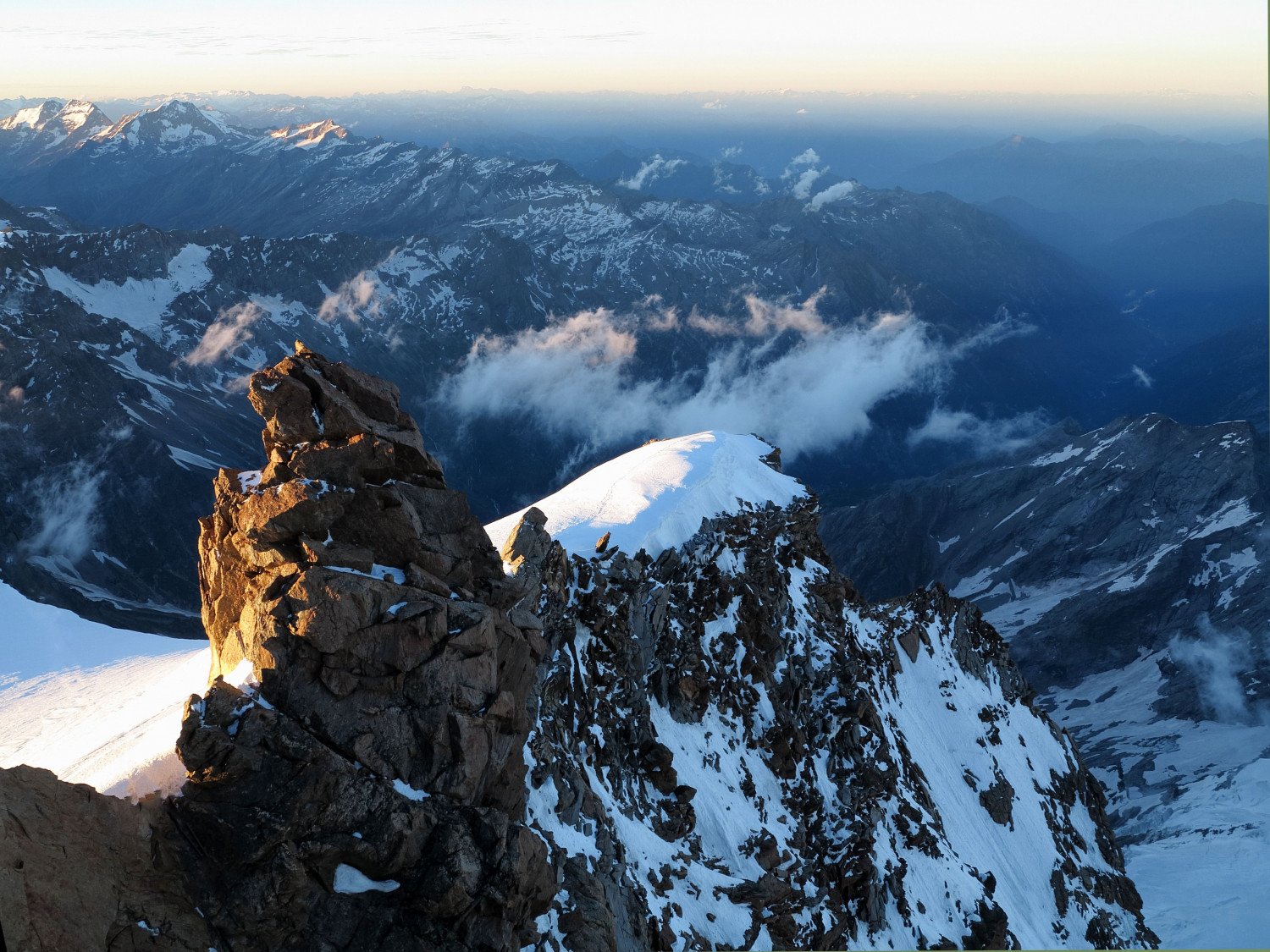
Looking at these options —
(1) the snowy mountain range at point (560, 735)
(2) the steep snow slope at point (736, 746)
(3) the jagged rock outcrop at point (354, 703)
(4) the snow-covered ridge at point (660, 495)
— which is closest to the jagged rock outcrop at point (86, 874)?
(1) the snowy mountain range at point (560, 735)

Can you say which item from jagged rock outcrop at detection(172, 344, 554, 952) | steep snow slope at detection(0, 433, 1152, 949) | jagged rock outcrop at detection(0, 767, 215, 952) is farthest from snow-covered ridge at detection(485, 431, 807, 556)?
jagged rock outcrop at detection(0, 767, 215, 952)

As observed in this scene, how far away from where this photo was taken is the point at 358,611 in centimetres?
2466

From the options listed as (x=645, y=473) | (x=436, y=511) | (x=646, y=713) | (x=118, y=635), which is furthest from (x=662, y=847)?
(x=118, y=635)

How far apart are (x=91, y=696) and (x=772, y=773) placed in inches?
1442

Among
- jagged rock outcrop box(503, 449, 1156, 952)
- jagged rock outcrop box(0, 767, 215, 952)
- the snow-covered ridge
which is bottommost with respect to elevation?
jagged rock outcrop box(503, 449, 1156, 952)

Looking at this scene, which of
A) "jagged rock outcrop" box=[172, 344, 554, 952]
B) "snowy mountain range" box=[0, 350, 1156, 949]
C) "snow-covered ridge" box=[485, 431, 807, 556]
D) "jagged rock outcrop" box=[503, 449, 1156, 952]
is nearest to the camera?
"jagged rock outcrop" box=[172, 344, 554, 952]

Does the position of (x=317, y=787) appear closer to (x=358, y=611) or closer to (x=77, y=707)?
(x=358, y=611)

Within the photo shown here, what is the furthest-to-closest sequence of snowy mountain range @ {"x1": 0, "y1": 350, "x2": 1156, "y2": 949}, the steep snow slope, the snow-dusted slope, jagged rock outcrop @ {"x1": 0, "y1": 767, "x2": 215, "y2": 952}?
the steep snow slope, the snow-dusted slope, snowy mountain range @ {"x1": 0, "y1": 350, "x2": 1156, "y2": 949}, jagged rock outcrop @ {"x1": 0, "y1": 767, "x2": 215, "y2": 952}

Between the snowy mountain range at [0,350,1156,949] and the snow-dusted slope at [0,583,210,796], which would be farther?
the snow-dusted slope at [0,583,210,796]

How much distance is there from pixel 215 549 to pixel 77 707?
18096mm

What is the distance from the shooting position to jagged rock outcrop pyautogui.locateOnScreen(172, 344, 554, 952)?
21781 mm

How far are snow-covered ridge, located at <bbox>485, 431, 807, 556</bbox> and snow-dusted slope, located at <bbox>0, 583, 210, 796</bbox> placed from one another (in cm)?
1889

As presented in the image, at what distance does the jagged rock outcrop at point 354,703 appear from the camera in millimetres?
21781

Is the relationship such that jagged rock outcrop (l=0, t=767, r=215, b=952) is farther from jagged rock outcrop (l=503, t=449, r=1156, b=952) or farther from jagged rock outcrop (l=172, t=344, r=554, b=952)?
jagged rock outcrop (l=503, t=449, r=1156, b=952)
